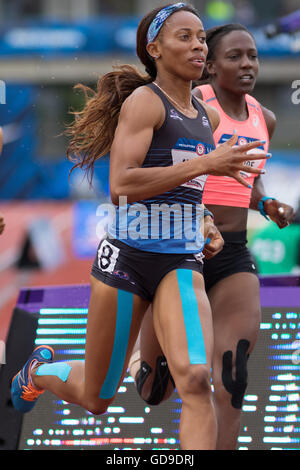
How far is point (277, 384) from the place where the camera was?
4.48 meters

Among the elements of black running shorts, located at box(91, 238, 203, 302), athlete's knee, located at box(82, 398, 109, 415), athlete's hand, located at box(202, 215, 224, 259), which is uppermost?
athlete's hand, located at box(202, 215, 224, 259)

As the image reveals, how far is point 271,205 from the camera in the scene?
4.39m

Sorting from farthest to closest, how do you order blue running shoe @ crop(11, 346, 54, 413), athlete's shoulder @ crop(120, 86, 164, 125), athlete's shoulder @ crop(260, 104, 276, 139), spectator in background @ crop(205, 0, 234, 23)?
1. spectator in background @ crop(205, 0, 234, 23)
2. athlete's shoulder @ crop(260, 104, 276, 139)
3. blue running shoe @ crop(11, 346, 54, 413)
4. athlete's shoulder @ crop(120, 86, 164, 125)

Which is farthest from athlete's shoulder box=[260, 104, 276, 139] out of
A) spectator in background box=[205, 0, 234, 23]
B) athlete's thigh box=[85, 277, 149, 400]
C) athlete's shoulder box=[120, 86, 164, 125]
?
spectator in background box=[205, 0, 234, 23]

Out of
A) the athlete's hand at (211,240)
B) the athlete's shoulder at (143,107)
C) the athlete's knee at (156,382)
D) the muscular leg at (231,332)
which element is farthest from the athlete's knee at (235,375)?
the athlete's shoulder at (143,107)

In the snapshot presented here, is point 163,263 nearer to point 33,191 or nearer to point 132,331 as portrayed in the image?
point 132,331

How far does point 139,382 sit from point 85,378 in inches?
20.8

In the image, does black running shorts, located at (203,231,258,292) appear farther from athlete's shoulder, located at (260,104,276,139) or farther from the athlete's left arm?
athlete's shoulder, located at (260,104,276,139)

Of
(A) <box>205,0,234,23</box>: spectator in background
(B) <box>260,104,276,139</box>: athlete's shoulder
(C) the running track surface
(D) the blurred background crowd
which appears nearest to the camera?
(B) <box>260,104,276,139</box>: athlete's shoulder

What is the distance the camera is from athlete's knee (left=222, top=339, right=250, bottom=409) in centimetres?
387

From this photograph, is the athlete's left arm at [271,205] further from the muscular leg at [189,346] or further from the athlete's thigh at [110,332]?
the athlete's thigh at [110,332]

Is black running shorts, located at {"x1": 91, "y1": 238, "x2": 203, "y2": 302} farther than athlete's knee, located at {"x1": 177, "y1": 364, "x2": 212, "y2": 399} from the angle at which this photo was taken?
Yes
